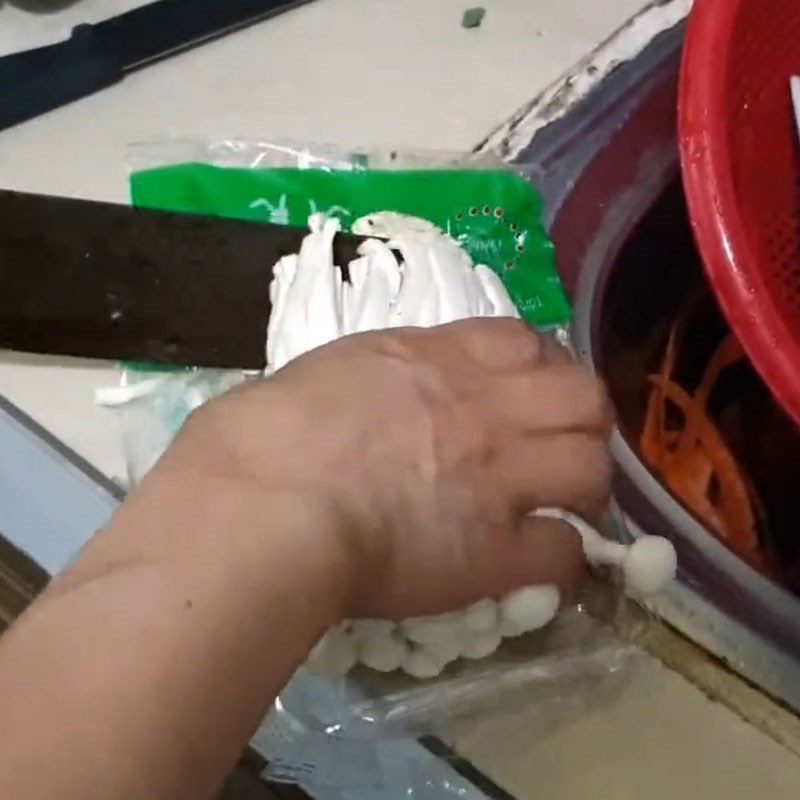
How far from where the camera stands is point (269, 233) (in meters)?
0.58

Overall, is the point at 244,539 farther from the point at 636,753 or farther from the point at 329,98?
the point at 329,98

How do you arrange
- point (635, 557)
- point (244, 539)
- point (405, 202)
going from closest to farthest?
point (244, 539) < point (635, 557) < point (405, 202)

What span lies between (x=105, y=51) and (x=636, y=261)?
0.34 meters

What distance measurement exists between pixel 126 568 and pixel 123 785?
67 millimetres

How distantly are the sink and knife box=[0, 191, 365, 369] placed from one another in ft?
0.52

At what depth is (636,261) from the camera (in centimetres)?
73

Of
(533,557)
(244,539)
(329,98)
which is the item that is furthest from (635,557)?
(329,98)

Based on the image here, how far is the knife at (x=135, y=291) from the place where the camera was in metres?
0.56

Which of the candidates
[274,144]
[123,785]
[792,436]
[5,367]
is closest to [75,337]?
[5,367]

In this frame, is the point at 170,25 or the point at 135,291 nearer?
the point at 135,291

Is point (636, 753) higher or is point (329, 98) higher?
point (329, 98)

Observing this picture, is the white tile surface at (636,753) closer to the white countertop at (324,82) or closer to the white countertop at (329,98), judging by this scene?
the white countertop at (329,98)

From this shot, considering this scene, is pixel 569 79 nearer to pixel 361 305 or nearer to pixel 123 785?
pixel 361 305

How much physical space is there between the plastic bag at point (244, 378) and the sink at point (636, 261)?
42mm
